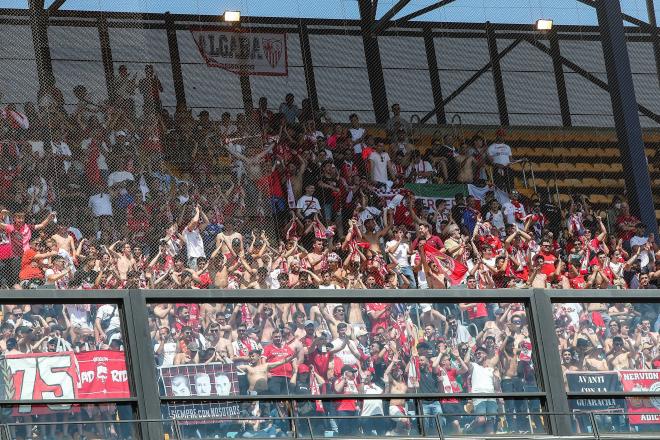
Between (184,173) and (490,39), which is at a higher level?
(490,39)

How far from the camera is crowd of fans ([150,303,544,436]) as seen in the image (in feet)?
30.2

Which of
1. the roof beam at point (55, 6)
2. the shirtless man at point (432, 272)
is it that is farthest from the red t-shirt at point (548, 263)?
the roof beam at point (55, 6)

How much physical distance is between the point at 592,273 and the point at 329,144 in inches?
141

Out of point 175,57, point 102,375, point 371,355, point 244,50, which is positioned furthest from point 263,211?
point 102,375

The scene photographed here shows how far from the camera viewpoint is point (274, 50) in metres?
18.3

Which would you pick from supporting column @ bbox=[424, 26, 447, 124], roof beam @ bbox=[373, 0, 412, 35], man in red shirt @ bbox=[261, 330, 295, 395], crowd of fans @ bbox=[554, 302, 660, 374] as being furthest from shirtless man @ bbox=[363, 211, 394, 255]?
man in red shirt @ bbox=[261, 330, 295, 395]

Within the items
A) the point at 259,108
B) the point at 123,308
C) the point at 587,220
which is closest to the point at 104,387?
the point at 123,308

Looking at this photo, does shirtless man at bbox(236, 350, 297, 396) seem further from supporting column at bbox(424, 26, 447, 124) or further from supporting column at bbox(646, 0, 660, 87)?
supporting column at bbox(646, 0, 660, 87)

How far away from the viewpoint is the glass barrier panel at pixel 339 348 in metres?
9.09

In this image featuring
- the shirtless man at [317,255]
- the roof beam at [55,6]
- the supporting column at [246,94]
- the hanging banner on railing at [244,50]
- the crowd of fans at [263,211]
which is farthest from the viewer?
the hanging banner on railing at [244,50]

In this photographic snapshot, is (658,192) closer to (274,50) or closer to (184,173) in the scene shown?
(274,50)

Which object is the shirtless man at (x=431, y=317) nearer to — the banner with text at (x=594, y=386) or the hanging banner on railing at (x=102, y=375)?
the banner with text at (x=594, y=386)

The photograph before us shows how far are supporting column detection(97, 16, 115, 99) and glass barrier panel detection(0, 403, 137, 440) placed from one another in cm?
728

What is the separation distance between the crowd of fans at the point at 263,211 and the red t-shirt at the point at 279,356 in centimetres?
431
